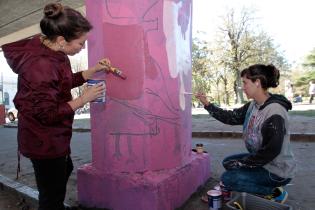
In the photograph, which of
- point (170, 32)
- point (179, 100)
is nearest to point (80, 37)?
point (170, 32)

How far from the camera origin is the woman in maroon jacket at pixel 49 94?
82.9 inches

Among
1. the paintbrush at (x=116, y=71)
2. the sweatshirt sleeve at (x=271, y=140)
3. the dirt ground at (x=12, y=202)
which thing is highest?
the paintbrush at (x=116, y=71)

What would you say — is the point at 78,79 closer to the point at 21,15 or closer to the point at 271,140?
the point at 271,140

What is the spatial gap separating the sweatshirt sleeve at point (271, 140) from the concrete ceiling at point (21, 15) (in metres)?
8.96

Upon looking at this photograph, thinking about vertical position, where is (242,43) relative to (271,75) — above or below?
above

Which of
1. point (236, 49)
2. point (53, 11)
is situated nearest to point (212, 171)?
point (53, 11)

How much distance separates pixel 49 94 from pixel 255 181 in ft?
6.33

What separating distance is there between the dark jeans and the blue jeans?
1.53 meters

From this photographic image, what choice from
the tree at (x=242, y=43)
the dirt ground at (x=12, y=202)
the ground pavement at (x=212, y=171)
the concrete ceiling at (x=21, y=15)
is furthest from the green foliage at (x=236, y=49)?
the dirt ground at (x=12, y=202)

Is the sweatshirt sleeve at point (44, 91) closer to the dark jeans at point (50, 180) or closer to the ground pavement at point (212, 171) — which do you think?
the dark jeans at point (50, 180)

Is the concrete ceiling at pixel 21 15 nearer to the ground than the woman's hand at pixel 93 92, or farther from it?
farther from it

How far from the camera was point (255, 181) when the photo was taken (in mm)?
2922

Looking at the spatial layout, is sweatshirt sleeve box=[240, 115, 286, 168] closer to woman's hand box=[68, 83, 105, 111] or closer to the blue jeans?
the blue jeans

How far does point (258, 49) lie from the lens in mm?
31781
